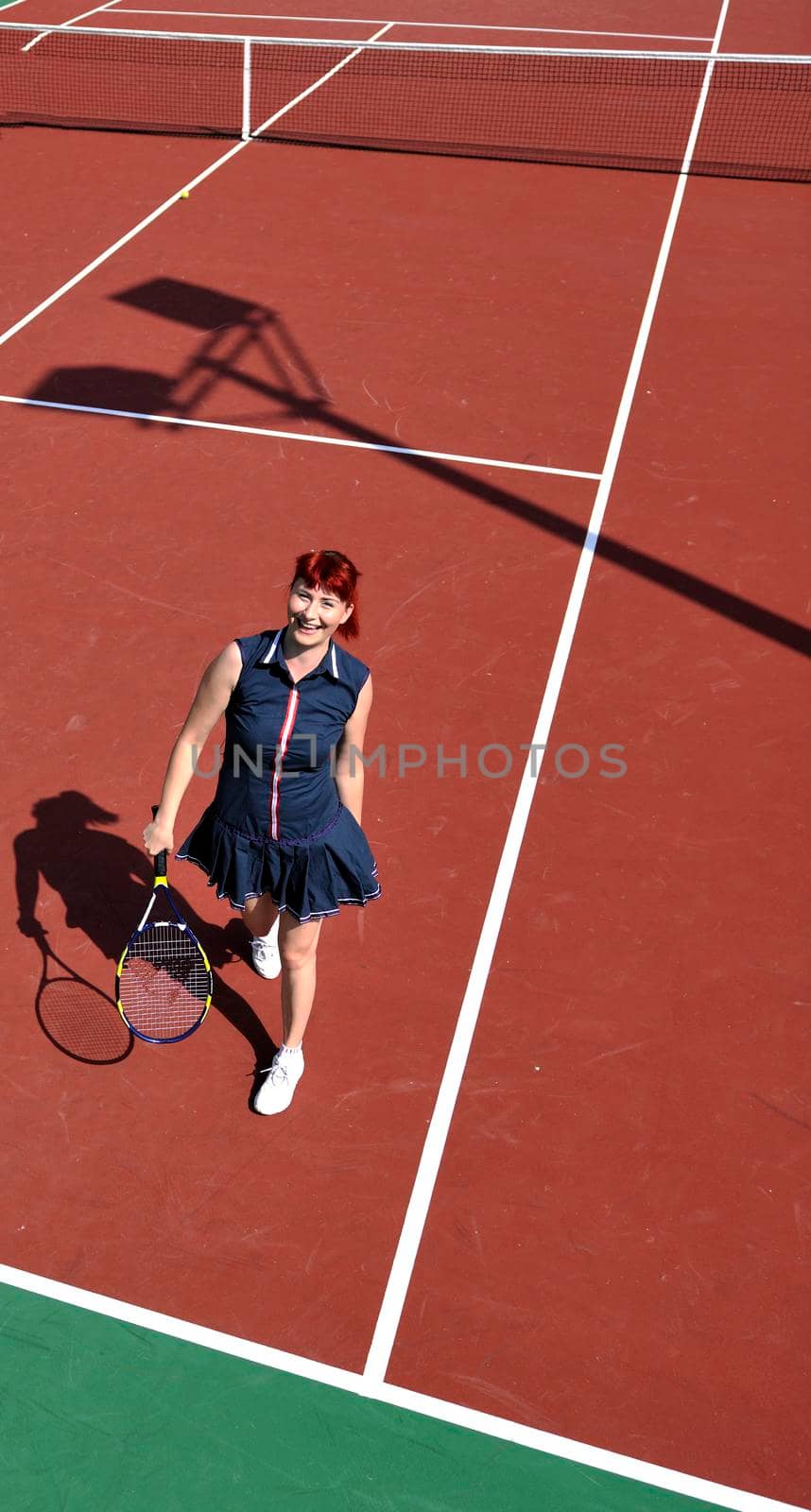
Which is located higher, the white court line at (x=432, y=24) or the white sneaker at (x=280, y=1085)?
the white court line at (x=432, y=24)

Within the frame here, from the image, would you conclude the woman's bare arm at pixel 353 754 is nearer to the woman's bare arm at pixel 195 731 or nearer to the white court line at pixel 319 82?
the woman's bare arm at pixel 195 731

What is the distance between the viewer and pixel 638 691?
6.71m

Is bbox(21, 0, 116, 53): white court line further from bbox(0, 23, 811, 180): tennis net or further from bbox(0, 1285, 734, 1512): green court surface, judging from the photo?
bbox(0, 1285, 734, 1512): green court surface

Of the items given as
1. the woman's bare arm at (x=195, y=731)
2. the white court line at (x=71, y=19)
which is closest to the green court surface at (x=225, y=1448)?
the woman's bare arm at (x=195, y=731)

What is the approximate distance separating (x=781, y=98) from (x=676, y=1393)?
1567 centimetres

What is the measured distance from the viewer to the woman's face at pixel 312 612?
384 centimetres

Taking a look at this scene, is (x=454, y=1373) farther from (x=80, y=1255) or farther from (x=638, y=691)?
(x=638, y=691)

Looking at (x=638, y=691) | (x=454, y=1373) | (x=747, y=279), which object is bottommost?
(x=454, y=1373)

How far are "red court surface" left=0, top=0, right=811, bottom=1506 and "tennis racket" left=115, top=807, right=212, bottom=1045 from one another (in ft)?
0.52

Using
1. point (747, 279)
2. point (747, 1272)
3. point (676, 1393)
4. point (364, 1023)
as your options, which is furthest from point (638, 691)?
point (747, 279)

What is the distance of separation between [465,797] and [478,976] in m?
1.07

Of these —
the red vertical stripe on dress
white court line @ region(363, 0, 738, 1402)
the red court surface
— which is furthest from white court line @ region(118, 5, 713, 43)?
the red vertical stripe on dress

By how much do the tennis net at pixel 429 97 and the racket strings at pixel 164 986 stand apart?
32.9 feet

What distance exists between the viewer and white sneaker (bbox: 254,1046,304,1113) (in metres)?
A: 4.77
